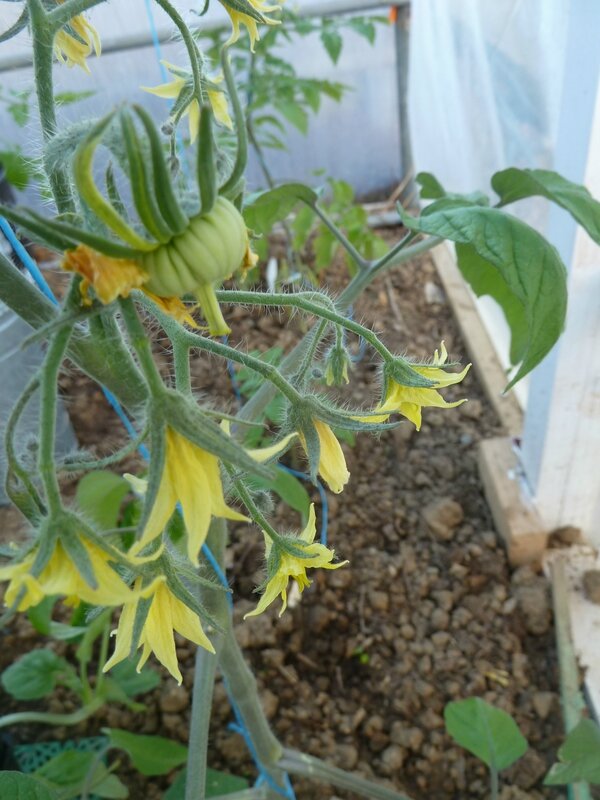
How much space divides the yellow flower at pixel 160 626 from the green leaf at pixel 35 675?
56 centimetres

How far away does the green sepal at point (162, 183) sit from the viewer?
25 centimetres

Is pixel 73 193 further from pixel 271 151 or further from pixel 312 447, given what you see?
pixel 271 151

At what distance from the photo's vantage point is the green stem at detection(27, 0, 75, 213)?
386mm

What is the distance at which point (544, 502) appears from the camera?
1.12 meters

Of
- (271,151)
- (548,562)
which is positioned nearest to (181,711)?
(548,562)

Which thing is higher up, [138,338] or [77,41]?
[77,41]

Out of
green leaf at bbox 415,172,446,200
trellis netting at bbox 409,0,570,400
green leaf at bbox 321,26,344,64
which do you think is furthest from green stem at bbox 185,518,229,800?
green leaf at bbox 321,26,344,64

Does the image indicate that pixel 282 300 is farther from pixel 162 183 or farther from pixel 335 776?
pixel 335 776

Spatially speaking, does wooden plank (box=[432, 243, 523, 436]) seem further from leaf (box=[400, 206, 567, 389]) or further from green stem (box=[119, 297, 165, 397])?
green stem (box=[119, 297, 165, 397])

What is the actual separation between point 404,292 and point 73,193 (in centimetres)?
149

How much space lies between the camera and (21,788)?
0.53 metres

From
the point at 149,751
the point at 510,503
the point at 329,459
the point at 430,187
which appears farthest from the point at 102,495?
the point at 510,503

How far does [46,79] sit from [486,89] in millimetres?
1230

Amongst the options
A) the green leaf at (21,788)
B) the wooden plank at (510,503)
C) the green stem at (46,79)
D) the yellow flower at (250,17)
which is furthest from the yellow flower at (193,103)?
the wooden plank at (510,503)
